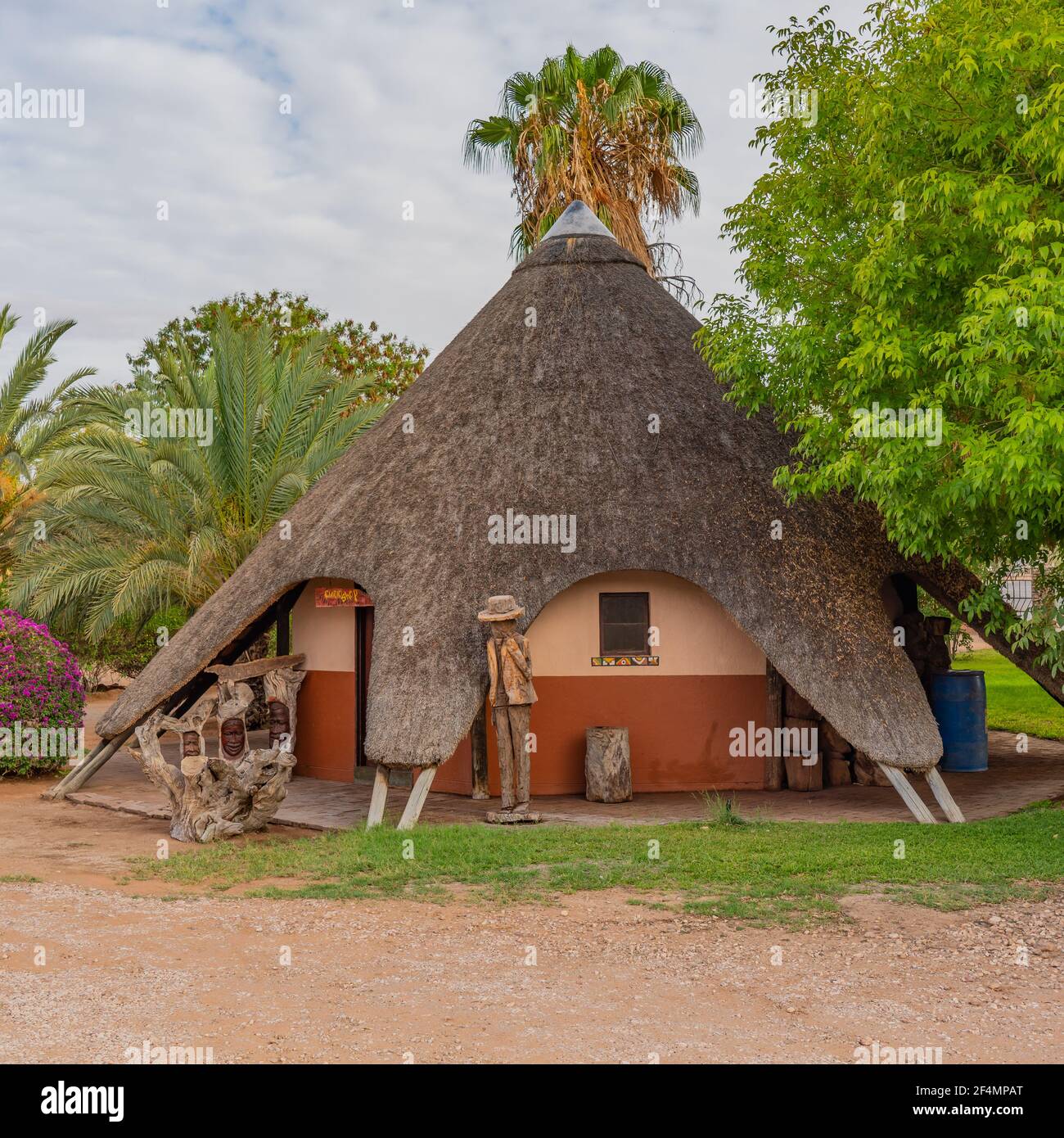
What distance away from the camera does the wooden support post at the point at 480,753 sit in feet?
46.5

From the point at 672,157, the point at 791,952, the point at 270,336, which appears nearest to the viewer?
the point at 791,952

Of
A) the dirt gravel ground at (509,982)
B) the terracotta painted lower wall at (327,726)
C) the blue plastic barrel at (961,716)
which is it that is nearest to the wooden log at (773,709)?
the blue plastic barrel at (961,716)

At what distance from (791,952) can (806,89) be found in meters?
9.06

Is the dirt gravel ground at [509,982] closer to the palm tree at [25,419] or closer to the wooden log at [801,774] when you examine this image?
the wooden log at [801,774]

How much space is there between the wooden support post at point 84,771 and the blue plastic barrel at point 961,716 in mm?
10435

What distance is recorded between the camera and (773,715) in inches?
563

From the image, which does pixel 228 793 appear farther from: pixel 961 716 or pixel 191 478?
pixel 961 716

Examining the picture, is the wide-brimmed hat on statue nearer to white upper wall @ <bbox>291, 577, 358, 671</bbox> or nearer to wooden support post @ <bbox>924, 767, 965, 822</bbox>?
white upper wall @ <bbox>291, 577, 358, 671</bbox>

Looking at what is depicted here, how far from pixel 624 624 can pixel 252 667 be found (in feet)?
15.6

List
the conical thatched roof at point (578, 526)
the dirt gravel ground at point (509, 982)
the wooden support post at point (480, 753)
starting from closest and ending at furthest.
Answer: the dirt gravel ground at point (509, 982), the conical thatched roof at point (578, 526), the wooden support post at point (480, 753)

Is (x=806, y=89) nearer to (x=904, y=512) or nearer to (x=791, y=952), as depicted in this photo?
(x=904, y=512)

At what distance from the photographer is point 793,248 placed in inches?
492

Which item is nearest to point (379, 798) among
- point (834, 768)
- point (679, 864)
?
point (679, 864)
